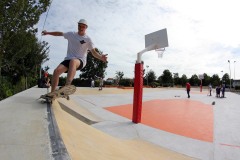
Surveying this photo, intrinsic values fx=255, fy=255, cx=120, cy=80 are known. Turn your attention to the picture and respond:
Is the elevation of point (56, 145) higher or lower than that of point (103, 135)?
higher

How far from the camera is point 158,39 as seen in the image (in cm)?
959

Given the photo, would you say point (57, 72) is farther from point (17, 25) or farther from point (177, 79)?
point (177, 79)

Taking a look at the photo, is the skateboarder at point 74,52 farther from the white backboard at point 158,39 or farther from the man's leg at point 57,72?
the white backboard at point 158,39

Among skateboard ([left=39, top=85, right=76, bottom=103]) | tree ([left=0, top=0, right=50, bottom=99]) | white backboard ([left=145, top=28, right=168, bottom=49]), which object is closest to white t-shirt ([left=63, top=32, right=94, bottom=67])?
skateboard ([left=39, top=85, right=76, bottom=103])

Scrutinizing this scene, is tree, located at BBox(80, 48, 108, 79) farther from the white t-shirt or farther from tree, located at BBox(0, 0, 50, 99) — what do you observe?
the white t-shirt

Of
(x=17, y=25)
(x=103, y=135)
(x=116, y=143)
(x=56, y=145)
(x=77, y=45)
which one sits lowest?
(x=116, y=143)

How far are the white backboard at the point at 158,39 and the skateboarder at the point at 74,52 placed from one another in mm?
4284

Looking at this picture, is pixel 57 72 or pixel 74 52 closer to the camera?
pixel 57 72

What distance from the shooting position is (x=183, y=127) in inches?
338

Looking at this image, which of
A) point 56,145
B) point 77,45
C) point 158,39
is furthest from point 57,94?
point 158,39

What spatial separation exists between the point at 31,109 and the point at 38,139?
1950mm

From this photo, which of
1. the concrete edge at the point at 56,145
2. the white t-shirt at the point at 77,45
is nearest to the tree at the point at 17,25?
the white t-shirt at the point at 77,45

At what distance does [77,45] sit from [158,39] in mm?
4681

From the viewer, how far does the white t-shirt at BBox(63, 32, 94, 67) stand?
5609 millimetres
